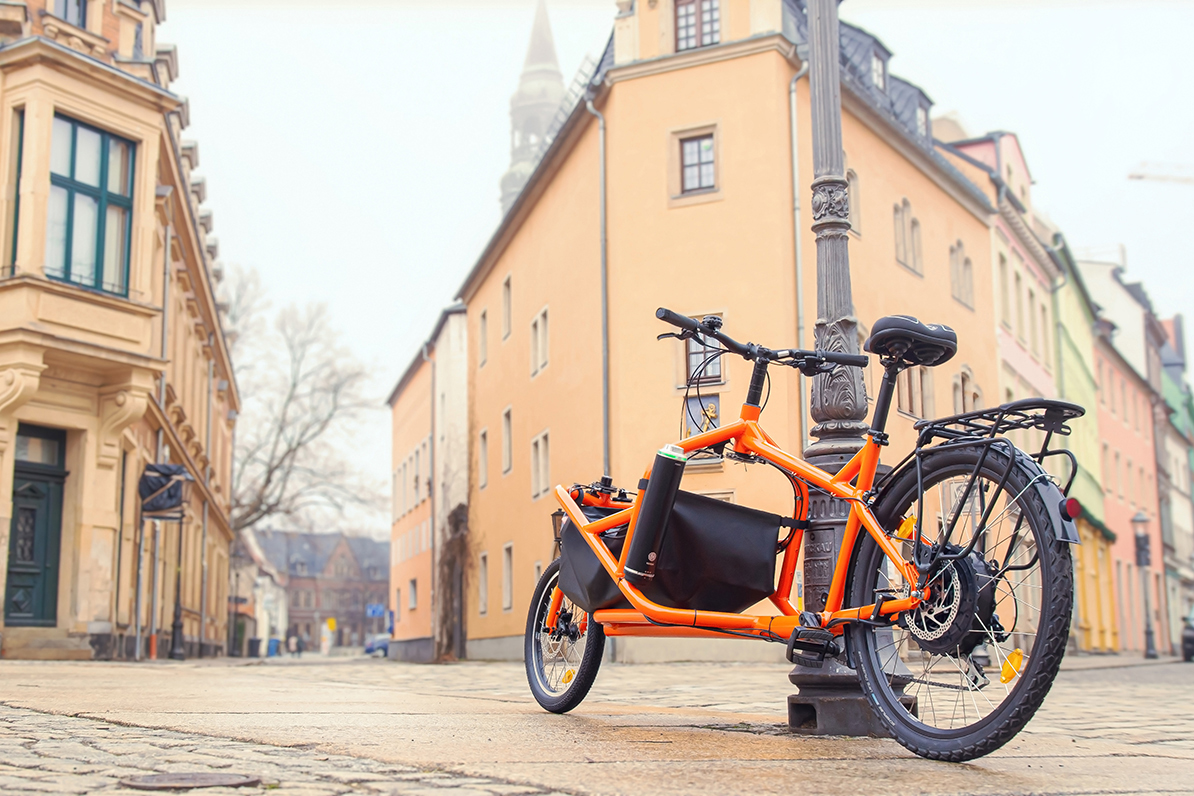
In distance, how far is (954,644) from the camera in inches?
157

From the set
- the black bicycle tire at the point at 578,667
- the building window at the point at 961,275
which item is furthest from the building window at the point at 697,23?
the black bicycle tire at the point at 578,667

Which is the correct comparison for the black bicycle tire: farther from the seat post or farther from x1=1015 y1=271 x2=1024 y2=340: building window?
x1=1015 y1=271 x2=1024 y2=340: building window

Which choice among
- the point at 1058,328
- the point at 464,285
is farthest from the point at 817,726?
the point at 1058,328

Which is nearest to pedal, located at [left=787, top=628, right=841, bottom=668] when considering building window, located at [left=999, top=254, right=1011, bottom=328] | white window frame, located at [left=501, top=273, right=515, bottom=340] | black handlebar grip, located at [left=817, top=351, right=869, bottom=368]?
black handlebar grip, located at [left=817, top=351, right=869, bottom=368]

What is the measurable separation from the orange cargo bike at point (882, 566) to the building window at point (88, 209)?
14.7 meters

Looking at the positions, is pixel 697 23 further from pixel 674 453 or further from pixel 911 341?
pixel 911 341

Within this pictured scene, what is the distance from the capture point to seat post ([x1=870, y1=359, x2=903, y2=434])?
460 centimetres

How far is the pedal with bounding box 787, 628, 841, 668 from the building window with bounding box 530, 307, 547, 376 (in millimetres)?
24260

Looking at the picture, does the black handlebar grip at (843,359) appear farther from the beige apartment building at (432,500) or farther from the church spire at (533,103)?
the church spire at (533,103)

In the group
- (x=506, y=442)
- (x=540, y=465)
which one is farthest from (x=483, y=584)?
(x=540, y=465)

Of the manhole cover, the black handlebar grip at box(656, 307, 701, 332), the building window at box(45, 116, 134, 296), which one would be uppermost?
the building window at box(45, 116, 134, 296)

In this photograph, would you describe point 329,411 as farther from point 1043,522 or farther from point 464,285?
point 1043,522

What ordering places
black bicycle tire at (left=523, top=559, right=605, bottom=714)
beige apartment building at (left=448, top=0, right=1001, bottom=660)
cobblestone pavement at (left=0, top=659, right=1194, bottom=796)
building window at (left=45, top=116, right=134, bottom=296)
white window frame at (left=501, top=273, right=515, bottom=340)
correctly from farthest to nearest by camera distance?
white window frame at (left=501, top=273, right=515, bottom=340)
beige apartment building at (left=448, top=0, right=1001, bottom=660)
building window at (left=45, top=116, right=134, bottom=296)
black bicycle tire at (left=523, top=559, right=605, bottom=714)
cobblestone pavement at (left=0, top=659, right=1194, bottom=796)

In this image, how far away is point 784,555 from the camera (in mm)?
5258
